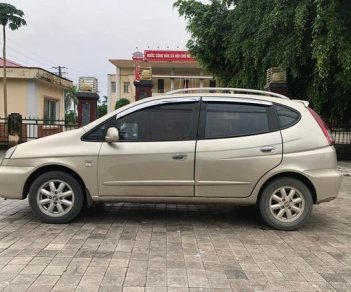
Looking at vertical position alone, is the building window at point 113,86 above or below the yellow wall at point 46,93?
above

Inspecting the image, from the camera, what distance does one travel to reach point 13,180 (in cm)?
630

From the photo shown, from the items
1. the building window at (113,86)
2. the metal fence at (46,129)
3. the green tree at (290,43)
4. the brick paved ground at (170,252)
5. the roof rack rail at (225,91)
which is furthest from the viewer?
the building window at (113,86)

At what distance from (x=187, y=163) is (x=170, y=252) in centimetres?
141

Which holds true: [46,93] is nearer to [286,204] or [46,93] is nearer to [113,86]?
[286,204]

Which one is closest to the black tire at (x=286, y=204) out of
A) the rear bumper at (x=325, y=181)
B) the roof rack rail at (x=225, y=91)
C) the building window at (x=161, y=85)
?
the rear bumper at (x=325, y=181)

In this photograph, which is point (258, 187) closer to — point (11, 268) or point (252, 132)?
point (252, 132)

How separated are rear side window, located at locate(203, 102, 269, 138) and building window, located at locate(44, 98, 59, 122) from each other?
59.9 ft

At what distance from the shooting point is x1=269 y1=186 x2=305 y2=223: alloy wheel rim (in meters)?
6.21

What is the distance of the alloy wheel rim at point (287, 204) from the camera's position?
20.4 feet

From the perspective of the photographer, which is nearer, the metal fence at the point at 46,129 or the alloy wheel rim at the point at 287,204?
the alloy wheel rim at the point at 287,204

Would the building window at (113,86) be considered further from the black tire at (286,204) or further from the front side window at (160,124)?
the black tire at (286,204)

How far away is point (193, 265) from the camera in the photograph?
4.73 metres

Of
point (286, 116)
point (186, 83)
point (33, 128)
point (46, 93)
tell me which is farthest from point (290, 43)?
point (186, 83)

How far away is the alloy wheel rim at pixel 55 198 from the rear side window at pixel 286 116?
118 inches
